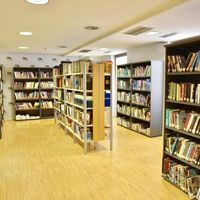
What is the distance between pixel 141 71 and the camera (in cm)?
590

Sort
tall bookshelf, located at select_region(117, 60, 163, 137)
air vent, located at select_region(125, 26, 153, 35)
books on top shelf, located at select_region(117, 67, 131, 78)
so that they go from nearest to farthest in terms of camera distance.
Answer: air vent, located at select_region(125, 26, 153, 35)
tall bookshelf, located at select_region(117, 60, 163, 137)
books on top shelf, located at select_region(117, 67, 131, 78)

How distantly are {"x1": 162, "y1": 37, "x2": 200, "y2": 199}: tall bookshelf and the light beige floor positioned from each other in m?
0.28

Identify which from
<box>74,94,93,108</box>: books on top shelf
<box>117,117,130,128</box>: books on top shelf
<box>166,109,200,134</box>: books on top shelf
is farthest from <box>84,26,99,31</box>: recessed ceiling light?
<box>117,117,130,128</box>: books on top shelf

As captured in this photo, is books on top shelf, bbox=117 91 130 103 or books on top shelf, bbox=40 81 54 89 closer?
books on top shelf, bbox=117 91 130 103

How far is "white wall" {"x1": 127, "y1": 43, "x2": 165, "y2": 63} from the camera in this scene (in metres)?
5.70

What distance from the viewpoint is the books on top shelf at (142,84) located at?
5.58 m

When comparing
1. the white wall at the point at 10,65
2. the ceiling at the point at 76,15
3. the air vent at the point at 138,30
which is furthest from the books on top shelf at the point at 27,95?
the air vent at the point at 138,30

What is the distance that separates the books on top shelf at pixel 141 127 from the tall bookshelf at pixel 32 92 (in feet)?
11.9

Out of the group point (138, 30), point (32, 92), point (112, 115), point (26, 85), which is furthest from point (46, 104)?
point (138, 30)

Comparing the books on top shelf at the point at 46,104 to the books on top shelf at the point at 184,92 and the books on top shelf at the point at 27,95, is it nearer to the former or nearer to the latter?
the books on top shelf at the point at 27,95

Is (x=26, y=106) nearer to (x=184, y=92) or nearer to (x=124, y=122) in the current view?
(x=124, y=122)

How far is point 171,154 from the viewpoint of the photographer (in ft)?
10.3

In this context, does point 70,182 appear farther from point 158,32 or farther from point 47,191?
point 158,32

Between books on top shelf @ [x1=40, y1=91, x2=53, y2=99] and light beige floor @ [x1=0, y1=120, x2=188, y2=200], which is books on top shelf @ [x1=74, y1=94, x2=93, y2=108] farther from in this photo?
books on top shelf @ [x1=40, y1=91, x2=53, y2=99]
